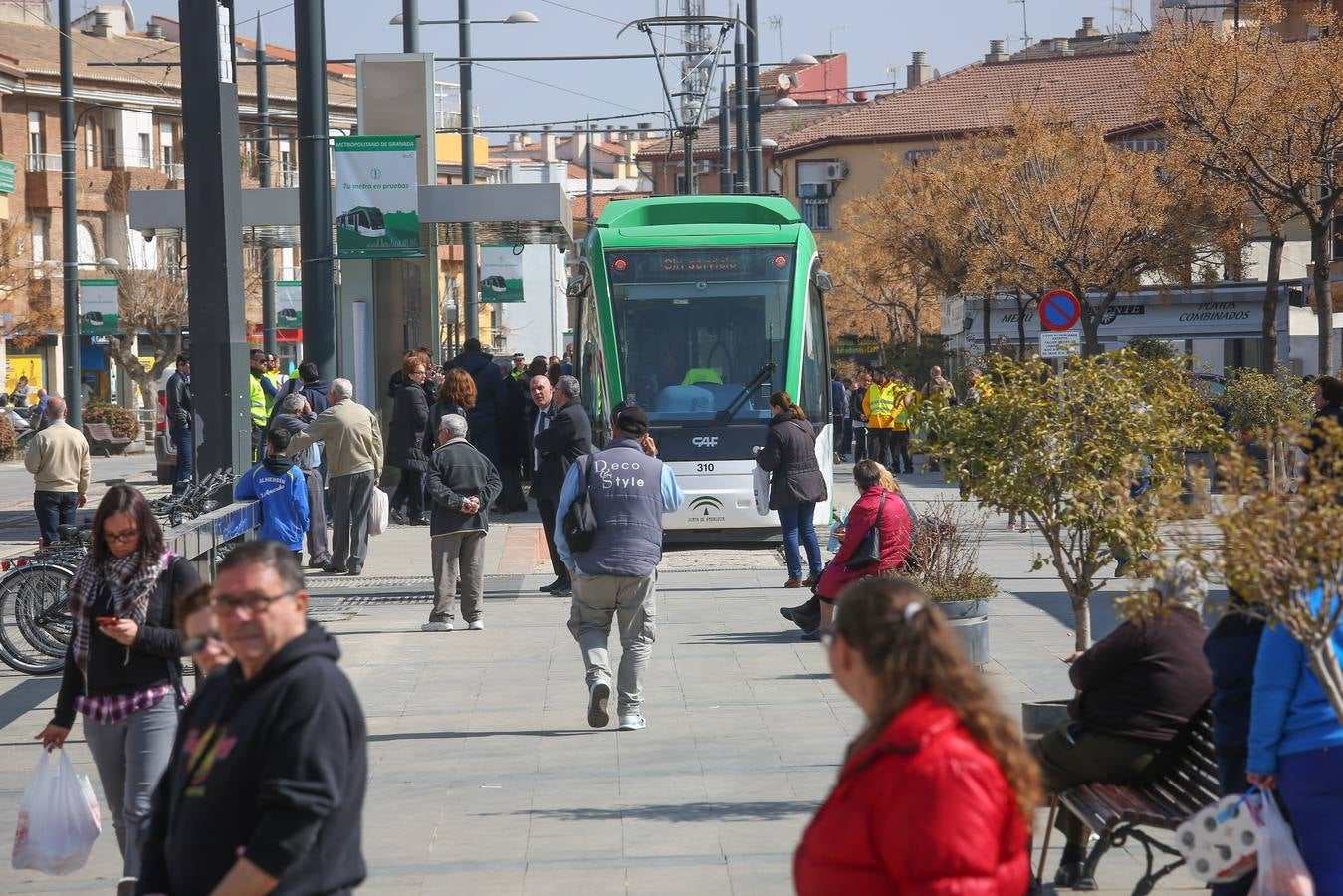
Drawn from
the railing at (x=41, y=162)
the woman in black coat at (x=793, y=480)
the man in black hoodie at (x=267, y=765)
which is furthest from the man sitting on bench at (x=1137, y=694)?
the railing at (x=41, y=162)

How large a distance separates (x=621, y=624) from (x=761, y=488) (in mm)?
7699

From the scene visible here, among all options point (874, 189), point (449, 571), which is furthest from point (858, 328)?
point (449, 571)

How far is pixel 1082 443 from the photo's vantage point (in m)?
7.65

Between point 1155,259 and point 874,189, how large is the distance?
136 ft

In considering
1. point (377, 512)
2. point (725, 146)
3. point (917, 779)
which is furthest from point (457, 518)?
point (725, 146)

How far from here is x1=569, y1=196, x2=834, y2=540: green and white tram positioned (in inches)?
742

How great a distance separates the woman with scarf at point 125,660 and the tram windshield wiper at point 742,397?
1257 cm

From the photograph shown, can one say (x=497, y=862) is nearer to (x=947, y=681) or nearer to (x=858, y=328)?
(x=947, y=681)

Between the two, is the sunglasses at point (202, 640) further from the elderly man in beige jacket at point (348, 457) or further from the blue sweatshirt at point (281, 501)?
the elderly man in beige jacket at point (348, 457)

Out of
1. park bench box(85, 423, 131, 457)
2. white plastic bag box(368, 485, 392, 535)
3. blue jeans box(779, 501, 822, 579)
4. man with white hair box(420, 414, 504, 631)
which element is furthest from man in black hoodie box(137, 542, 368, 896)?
park bench box(85, 423, 131, 457)

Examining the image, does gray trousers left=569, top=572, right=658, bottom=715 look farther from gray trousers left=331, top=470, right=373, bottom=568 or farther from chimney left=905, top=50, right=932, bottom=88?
chimney left=905, top=50, right=932, bottom=88

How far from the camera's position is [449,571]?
13266 millimetres

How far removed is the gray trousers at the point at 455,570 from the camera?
43.1 feet

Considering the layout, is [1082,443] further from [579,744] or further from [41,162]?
[41,162]
